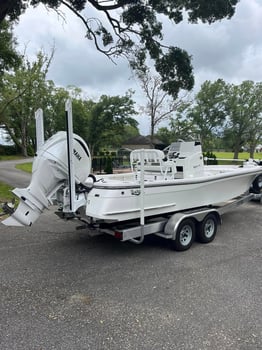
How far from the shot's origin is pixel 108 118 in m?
28.5

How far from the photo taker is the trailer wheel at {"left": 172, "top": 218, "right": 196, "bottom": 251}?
14.0 ft

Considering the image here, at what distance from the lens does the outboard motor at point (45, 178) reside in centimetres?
353

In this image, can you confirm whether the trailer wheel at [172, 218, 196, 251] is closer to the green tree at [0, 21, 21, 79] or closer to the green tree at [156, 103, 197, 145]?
the green tree at [0, 21, 21, 79]

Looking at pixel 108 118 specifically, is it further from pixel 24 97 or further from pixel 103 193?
pixel 103 193

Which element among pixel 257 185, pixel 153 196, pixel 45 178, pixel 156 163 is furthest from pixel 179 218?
pixel 257 185

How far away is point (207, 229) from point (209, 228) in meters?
0.05

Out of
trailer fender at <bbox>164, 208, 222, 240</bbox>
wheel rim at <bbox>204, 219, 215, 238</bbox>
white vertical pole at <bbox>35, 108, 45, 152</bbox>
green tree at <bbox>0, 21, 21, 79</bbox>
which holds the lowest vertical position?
wheel rim at <bbox>204, 219, 215, 238</bbox>

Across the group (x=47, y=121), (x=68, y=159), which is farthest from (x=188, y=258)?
(x=47, y=121)

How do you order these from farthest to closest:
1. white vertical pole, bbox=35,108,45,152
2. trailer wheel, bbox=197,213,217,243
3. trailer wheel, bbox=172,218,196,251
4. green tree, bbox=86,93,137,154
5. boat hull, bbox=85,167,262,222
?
green tree, bbox=86,93,137,154
trailer wheel, bbox=197,213,217,243
trailer wheel, bbox=172,218,196,251
white vertical pole, bbox=35,108,45,152
boat hull, bbox=85,167,262,222

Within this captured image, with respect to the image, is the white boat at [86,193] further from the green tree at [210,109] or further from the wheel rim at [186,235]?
the green tree at [210,109]

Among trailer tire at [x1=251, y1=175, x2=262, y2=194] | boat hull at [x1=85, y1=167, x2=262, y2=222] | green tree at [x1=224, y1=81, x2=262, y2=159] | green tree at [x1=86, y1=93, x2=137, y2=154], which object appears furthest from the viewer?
green tree at [x1=224, y1=81, x2=262, y2=159]

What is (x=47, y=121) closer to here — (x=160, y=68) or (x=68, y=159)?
(x=160, y=68)

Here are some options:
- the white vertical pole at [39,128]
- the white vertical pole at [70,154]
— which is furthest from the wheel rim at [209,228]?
the white vertical pole at [39,128]

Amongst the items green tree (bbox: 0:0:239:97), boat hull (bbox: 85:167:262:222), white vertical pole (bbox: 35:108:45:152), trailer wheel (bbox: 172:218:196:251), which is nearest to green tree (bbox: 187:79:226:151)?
green tree (bbox: 0:0:239:97)
